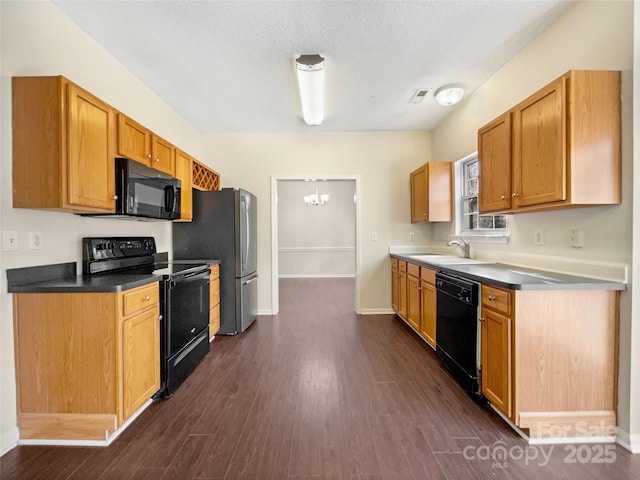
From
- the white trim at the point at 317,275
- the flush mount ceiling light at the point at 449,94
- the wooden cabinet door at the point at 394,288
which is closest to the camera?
the flush mount ceiling light at the point at 449,94

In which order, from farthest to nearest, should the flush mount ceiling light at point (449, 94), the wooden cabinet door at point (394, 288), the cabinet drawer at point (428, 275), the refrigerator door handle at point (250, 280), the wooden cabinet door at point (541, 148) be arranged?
the wooden cabinet door at point (394, 288)
the refrigerator door handle at point (250, 280)
the flush mount ceiling light at point (449, 94)
the cabinet drawer at point (428, 275)
the wooden cabinet door at point (541, 148)

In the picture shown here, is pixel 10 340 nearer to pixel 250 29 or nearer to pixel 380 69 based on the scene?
pixel 250 29

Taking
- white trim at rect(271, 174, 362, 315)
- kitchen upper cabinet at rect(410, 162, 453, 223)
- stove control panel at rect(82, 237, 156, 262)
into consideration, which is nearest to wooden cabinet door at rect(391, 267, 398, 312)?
white trim at rect(271, 174, 362, 315)

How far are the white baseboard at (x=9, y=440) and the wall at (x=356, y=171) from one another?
281cm

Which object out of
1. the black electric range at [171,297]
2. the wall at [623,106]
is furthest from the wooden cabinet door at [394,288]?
the black electric range at [171,297]

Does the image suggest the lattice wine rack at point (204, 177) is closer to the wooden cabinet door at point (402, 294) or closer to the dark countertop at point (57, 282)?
the dark countertop at point (57, 282)

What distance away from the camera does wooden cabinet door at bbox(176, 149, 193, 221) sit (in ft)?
9.95

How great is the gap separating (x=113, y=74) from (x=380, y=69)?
2.36 m

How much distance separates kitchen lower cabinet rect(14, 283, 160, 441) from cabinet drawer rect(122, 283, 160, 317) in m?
0.04

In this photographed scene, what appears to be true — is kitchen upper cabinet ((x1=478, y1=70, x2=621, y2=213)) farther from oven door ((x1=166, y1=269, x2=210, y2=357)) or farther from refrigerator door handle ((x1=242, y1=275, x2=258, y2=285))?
refrigerator door handle ((x1=242, y1=275, x2=258, y2=285))

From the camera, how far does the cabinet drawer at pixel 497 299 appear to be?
174 centimetres

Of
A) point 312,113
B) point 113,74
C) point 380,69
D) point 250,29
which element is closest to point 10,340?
point 113,74

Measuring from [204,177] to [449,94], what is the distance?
307 centimetres

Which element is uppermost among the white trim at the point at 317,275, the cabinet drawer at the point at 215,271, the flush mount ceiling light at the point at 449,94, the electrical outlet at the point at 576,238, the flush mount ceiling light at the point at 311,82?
the flush mount ceiling light at the point at 449,94
